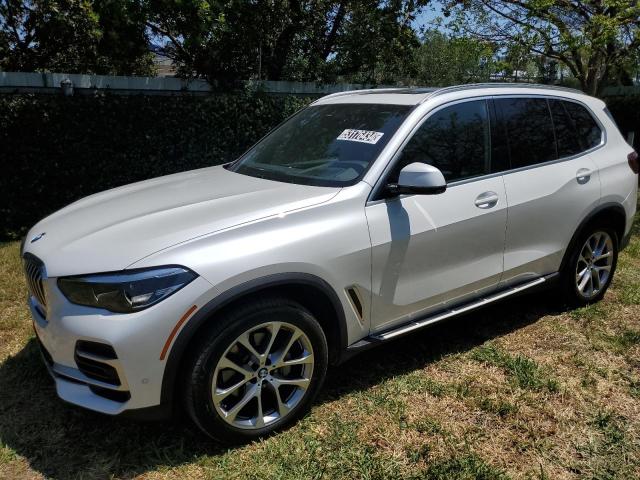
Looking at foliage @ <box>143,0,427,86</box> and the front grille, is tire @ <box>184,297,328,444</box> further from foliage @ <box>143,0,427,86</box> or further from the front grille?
foliage @ <box>143,0,427,86</box>

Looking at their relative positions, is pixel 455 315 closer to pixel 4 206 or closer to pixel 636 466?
pixel 636 466

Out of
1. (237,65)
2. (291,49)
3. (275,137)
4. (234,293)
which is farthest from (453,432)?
(291,49)

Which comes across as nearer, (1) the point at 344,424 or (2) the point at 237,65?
(1) the point at 344,424

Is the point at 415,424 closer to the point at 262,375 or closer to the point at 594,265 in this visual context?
the point at 262,375

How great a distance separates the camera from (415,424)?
3051 mm

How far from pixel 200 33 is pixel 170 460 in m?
6.52

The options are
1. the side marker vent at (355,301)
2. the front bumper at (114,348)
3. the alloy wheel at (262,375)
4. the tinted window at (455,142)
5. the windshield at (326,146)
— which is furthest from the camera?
the tinted window at (455,142)

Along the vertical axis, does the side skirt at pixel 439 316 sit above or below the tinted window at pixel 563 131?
below

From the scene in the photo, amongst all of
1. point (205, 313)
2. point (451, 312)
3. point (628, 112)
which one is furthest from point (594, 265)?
point (628, 112)

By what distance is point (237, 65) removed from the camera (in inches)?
369

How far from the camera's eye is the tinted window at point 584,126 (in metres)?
4.30

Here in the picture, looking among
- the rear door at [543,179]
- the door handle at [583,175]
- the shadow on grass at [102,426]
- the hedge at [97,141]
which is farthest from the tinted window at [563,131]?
the hedge at [97,141]

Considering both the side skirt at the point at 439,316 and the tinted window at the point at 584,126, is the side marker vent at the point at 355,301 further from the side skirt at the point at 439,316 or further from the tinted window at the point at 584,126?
the tinted window at the point at 584,126

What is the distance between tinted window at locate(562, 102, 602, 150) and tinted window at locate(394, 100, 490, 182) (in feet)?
3.35
